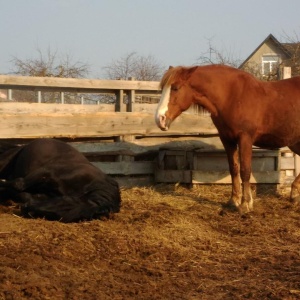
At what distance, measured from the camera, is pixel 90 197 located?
627 cm

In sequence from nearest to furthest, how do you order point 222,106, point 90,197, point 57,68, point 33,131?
point 90,197, point 222,106, point 33,131, point 57,68

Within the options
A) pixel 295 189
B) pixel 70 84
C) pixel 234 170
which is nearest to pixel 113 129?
pixel 70 84

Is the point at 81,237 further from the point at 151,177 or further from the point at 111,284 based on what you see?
the point at 151,177

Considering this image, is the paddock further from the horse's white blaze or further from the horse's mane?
the horse's mane

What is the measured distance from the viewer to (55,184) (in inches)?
252

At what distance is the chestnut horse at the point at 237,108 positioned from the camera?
725cm

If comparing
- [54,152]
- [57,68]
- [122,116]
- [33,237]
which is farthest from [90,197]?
[57,68]

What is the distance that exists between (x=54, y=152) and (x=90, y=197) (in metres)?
0.83

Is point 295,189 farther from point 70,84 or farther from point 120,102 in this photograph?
point 70,84

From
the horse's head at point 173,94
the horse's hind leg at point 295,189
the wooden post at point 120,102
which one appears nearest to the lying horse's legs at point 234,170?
the horse's head at point 173,94

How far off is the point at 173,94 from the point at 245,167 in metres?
1.33

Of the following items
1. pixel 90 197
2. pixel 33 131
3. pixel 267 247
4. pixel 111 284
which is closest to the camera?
pixel 111 284

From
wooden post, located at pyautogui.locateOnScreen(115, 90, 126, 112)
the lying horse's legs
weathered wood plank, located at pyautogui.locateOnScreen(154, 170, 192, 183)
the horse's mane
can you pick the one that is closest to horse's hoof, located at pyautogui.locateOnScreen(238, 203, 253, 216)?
the lying horse's legs

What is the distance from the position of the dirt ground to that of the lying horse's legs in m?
0.42
